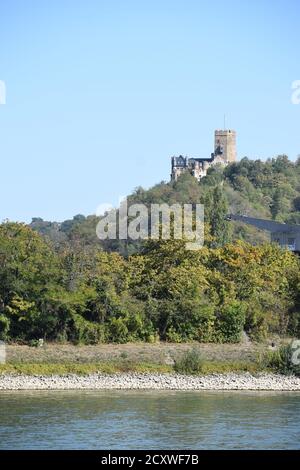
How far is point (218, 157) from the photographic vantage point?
14975 centimetres

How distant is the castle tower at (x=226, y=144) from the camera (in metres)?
155

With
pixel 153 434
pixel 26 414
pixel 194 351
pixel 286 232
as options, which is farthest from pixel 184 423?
pixel 286 232

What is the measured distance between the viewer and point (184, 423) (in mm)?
32531

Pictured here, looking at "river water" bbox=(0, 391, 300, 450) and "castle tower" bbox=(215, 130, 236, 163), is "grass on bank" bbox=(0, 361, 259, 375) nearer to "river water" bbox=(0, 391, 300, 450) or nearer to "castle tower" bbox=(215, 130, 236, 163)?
"river water" bbox=(0, 391, 300, 450)

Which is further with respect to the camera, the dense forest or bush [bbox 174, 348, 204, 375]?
the dense forest

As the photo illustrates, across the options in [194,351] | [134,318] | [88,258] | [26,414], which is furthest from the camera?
[88,258]

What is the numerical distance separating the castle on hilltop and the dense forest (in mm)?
85630

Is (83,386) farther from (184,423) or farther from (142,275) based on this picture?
(142,275)

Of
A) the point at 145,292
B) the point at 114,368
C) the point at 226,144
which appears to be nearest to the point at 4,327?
the point at 114,368

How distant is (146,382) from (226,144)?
11581cm

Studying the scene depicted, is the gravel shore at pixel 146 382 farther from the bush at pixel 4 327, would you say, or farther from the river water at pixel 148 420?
the bush at pixel 4 327

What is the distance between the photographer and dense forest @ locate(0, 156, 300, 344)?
47.8 meters

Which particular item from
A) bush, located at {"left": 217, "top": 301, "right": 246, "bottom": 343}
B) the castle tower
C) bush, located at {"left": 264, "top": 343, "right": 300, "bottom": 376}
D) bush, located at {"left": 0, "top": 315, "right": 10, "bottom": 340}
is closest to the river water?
bush, located at {"left": 264, "top": 343, "right": 300, "bottom": 376}

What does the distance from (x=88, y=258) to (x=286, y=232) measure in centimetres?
1944
